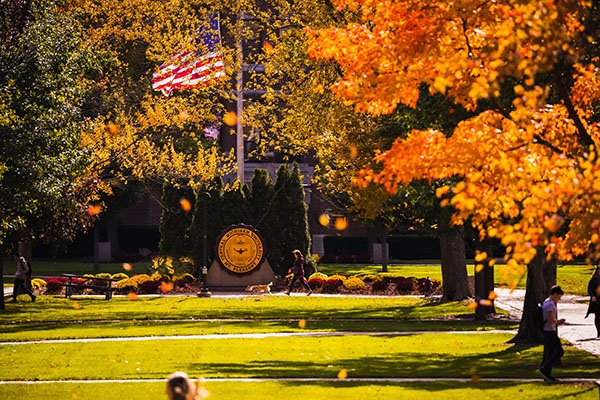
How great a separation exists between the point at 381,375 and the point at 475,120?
18.6ft

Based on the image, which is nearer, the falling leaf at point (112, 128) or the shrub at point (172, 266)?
the falling leaf at point (112, 128)

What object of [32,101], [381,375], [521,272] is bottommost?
[381,375]

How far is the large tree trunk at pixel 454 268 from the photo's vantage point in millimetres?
39594

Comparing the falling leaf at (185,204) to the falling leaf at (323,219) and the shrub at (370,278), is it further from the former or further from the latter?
the falling leaf at (323,219)

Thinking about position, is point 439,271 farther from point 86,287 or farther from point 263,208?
point 86,287

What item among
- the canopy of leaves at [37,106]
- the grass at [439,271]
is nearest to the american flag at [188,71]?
the canopy of leaves at [37,106]

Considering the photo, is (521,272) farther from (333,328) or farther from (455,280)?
(455,280)

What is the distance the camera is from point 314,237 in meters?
76.4

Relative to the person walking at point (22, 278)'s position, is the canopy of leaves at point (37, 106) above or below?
above

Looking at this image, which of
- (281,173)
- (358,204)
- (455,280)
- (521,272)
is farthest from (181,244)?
(521,272)

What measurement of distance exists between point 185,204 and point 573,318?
2090 centimetres

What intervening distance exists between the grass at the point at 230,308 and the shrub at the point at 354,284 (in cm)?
215

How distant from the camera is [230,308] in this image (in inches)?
1521

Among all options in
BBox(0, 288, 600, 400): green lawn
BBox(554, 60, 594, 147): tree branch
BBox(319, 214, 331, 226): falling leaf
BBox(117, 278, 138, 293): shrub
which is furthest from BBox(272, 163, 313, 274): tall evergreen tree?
BBox(554, 60, 594, 147): tree branch
